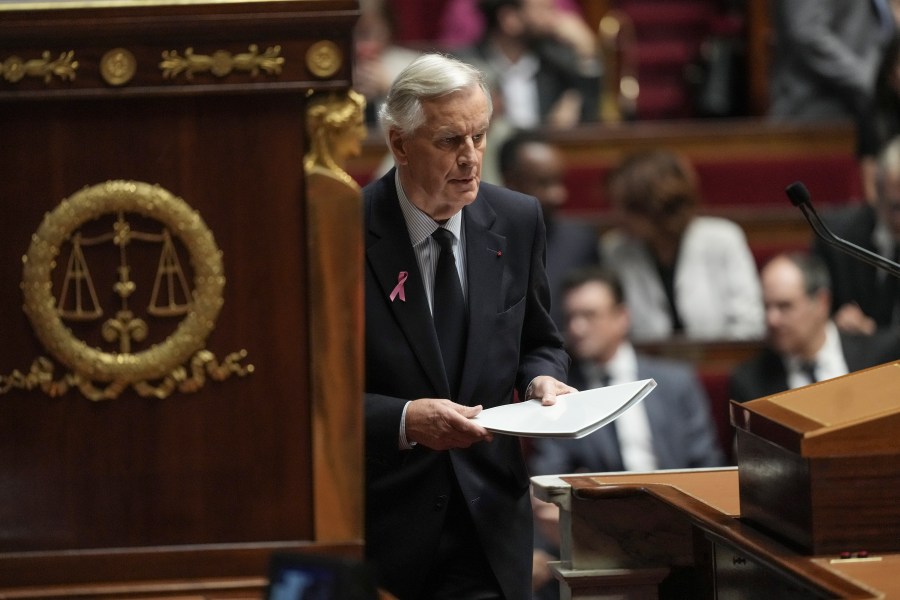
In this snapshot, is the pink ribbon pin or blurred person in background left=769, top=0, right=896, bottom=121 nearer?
the pink ribbon pin

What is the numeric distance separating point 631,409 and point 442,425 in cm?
157

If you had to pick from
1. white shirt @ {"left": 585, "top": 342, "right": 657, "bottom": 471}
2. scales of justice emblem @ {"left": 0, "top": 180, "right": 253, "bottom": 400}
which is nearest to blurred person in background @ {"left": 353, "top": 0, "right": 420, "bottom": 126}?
white shirt @ {"left": 585, "top": 342, "right": 657, "bottom": 471}

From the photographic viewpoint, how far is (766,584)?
158 centimetres

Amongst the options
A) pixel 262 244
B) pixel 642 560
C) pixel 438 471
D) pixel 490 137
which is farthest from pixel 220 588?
pixel 490 137

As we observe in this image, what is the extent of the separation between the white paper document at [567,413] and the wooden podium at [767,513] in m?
0.14

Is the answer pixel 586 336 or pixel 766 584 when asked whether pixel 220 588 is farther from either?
pixel 586 336

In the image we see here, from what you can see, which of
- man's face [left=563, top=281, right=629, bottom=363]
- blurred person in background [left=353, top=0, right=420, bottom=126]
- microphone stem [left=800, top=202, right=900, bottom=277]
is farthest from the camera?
blurred person in background [left=353, top=0, right=420, bottom=126]

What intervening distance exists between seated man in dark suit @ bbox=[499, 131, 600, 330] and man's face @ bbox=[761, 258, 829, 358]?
72cm

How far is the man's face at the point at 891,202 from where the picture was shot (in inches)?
139

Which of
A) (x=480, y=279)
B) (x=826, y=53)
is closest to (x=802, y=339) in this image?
(x=480, y=279)

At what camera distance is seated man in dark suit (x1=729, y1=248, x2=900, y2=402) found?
3.42 metres

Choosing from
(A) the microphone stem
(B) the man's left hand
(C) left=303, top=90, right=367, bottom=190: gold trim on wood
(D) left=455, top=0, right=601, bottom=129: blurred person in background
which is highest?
(D) left=455, top=0, right=601, bottom=129: blurred person in background

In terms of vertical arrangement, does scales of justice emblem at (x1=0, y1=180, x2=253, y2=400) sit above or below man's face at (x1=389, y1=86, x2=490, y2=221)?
below

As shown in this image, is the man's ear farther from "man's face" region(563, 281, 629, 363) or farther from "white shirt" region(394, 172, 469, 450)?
"man's face" region(563, 281, 629, 363)
